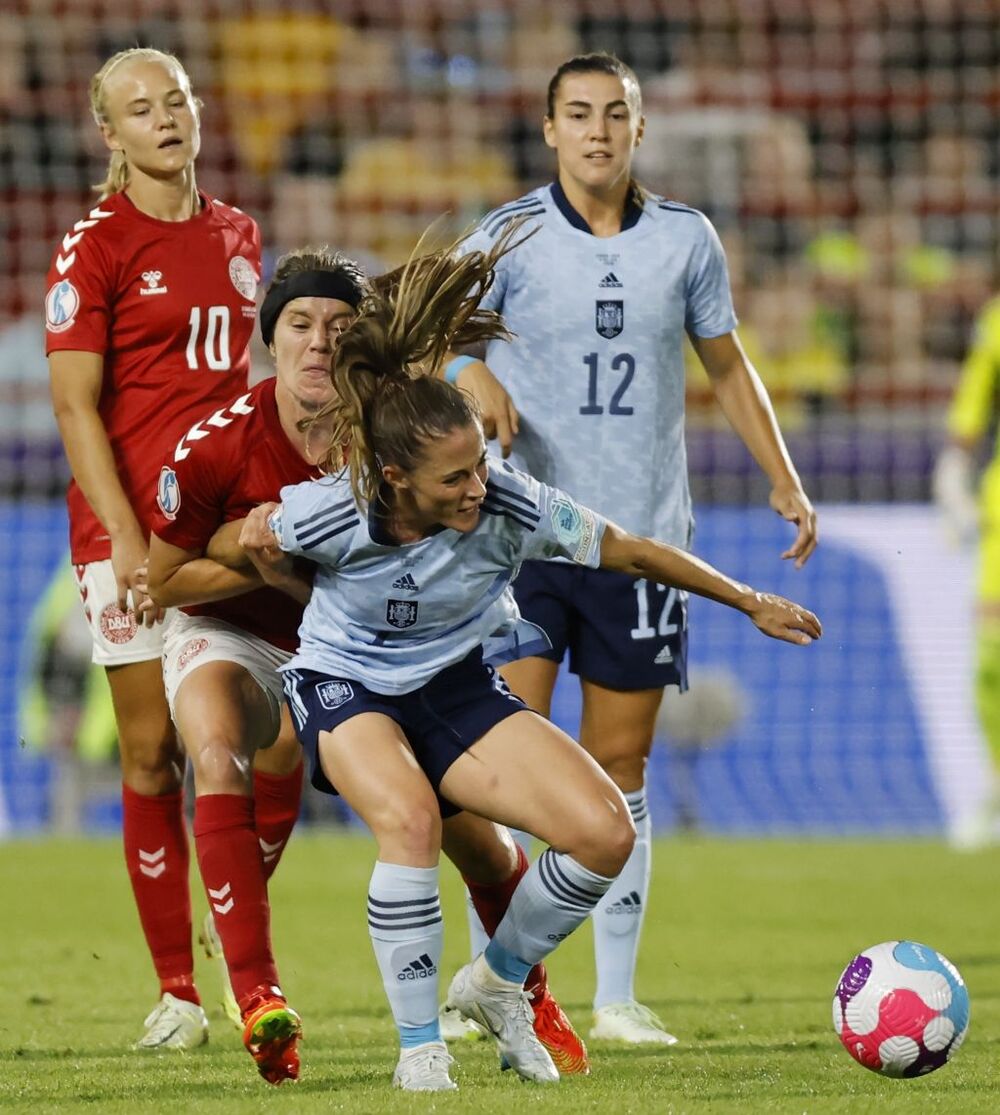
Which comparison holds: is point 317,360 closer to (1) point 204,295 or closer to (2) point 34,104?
(1) point 204,295

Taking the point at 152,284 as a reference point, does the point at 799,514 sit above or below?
below

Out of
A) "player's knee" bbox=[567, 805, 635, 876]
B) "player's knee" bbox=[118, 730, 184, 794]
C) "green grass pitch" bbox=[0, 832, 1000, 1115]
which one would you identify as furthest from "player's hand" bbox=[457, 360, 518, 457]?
"green grass pitch" bbox=[0, 832, 1000, 1115]

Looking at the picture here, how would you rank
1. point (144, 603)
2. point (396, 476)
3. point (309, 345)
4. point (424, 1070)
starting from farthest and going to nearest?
point (144, 603) < point (309, 345) < point (396, 476) < point (424, 1070)

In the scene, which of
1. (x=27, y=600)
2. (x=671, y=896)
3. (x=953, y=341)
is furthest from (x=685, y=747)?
(x=953, y=341)

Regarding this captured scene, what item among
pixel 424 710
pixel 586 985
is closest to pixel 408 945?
pixel 424 710

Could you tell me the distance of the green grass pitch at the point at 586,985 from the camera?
13.2ft

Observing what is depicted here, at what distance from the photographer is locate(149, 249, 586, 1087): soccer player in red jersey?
4375mm

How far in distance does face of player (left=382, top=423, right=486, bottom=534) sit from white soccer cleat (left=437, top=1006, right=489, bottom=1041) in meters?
1.49

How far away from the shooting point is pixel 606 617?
5.26 metres

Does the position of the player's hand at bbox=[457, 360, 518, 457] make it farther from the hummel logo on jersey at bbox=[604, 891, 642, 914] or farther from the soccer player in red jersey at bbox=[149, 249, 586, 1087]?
the hummel logo on jersey at bbox=[604, 891, 642, 914]

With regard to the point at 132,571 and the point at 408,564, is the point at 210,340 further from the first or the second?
the point at 408,564

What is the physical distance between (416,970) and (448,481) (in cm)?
95

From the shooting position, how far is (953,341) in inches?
495

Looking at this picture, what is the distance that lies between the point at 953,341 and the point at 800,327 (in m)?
0.97
